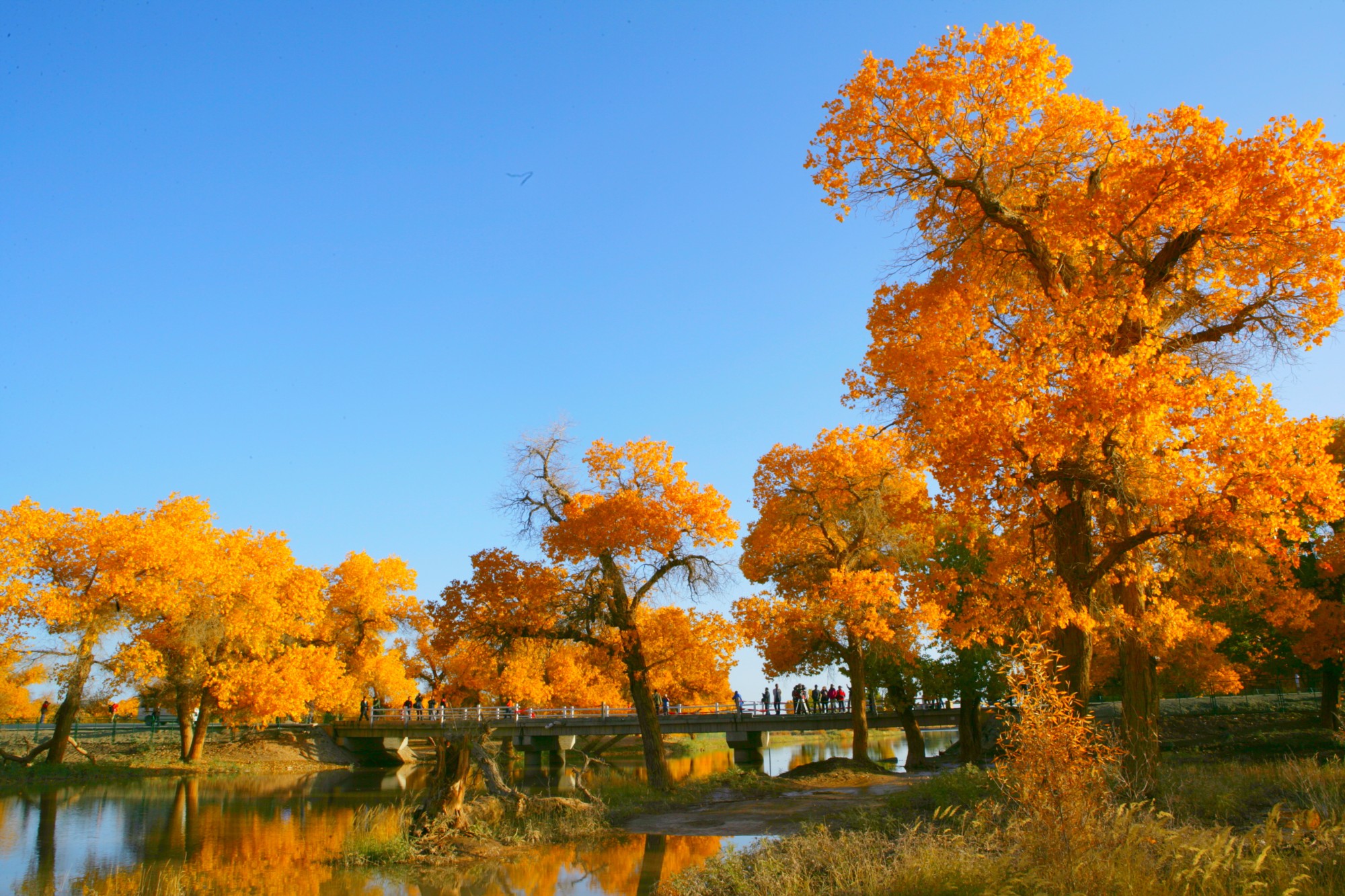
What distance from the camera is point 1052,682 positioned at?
899cm

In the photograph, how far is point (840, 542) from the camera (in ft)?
88.9

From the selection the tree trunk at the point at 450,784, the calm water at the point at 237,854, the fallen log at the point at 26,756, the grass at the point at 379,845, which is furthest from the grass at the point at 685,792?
the fallen log at the point at 26,756

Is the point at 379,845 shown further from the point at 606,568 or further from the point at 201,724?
the point at 201,724

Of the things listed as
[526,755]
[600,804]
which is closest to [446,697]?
[526,755]

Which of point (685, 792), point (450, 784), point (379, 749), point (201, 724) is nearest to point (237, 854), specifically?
point (450, 784)

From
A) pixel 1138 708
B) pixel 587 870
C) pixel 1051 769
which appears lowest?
pixel 587 870

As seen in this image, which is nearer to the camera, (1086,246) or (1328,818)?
(1328,818)

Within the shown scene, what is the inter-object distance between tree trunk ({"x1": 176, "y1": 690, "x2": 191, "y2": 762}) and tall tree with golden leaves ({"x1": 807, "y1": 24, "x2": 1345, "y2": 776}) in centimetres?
3118

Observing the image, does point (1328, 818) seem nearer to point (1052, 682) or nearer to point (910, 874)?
point (1052, 682)

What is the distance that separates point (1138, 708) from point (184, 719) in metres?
34.2

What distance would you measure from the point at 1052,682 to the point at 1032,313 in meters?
5.73

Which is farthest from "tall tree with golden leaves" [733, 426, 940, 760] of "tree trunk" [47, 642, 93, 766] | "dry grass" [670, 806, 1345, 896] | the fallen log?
the fallen log

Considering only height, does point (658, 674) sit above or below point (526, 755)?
above

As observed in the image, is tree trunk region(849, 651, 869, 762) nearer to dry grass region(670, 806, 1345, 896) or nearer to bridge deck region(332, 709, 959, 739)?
bridge deck region(332, 709, 959, 739)
